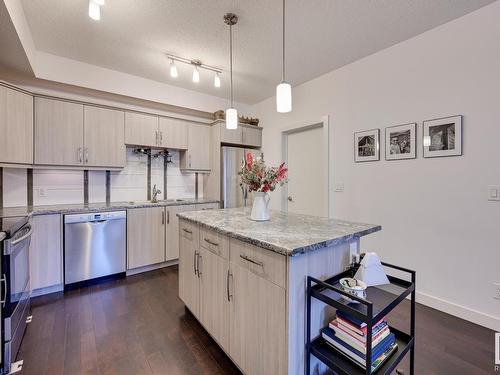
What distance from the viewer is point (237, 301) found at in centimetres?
147

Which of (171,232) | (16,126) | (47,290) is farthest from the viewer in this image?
(171,232)

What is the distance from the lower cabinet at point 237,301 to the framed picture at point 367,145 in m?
2.16

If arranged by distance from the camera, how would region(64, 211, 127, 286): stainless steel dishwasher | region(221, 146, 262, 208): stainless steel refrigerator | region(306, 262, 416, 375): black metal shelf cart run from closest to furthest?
region(306, 262, 416, 375): black metal shelf cart < region(64, 211, 127, 286): stainless steel dishwasher < region(221, 146, 262, 208): stainless steel refrigerator

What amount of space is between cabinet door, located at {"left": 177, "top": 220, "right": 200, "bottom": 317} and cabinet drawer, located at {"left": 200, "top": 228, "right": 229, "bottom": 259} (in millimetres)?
129

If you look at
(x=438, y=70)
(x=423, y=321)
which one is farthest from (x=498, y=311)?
(x=438, y=70)

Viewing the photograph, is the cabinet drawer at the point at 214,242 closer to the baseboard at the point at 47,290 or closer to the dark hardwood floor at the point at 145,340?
the dark hardwood floor at the point at 145,340

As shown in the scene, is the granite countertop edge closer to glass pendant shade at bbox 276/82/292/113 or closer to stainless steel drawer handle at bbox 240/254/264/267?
stainless steel drawer handle at bbox 240/254/264/267

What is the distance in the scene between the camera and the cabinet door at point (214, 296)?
1.59 metres

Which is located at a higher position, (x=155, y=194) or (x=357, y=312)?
(x=155, y=194)

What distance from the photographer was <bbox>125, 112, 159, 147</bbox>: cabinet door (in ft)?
10.7

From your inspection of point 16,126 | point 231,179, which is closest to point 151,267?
point 231,179

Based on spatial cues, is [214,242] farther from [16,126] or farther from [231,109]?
[16,126]

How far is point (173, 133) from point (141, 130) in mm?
478

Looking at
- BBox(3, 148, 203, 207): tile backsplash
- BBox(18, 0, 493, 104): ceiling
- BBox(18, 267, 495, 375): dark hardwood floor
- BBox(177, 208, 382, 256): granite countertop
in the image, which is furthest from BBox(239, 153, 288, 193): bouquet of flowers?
BBox(3, 148, 203, 207): tile backsplash
